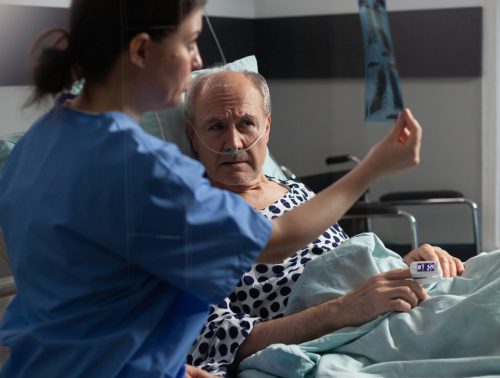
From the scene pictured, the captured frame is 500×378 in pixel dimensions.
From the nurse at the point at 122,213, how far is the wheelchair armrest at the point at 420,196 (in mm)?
135

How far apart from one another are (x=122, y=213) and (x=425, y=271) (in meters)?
0.54

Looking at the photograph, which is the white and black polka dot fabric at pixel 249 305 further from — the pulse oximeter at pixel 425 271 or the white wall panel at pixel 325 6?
the white wall panel at pixel 325 6

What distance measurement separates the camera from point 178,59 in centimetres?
93

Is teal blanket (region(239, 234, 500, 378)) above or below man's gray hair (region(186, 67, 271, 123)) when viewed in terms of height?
below

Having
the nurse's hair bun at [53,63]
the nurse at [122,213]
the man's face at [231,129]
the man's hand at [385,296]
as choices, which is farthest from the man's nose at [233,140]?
the man's hand at [385,296]

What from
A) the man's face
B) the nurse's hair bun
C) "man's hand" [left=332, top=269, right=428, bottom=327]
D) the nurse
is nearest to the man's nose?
the man's face

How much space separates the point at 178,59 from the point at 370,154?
0.28m

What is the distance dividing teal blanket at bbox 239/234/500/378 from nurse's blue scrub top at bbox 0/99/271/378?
0.97 ft

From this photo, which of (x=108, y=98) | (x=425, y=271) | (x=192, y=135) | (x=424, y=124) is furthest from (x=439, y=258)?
(x=108, y=98)

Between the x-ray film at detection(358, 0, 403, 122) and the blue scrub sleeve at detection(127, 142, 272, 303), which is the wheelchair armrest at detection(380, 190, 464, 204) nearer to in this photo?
the x-ray film at detection(358, 0, 403, 122)

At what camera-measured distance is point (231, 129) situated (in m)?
1.15

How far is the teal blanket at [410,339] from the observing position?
4.07 ft

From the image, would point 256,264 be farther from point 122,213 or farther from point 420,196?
point 122,213

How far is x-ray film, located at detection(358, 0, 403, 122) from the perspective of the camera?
1.06m
